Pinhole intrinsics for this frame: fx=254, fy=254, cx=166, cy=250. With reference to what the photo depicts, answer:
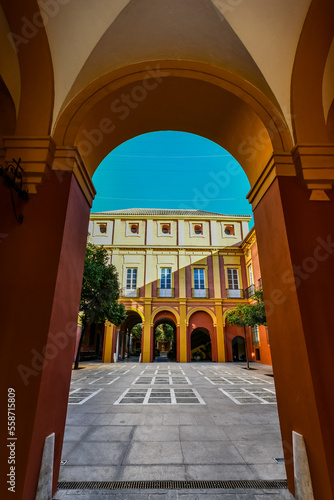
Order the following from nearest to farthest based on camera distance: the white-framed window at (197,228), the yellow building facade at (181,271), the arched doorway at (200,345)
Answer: the yellow building facade at (181,271) → the white-framed window at (197,228) → the arched doorway at (200,345)

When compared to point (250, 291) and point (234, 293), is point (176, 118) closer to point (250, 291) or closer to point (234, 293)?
point (250, 291)

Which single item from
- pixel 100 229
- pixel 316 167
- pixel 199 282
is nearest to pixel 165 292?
pixel 199 282

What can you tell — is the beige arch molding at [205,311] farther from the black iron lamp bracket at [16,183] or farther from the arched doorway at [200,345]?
the black iron lamp bracket at [16,183]

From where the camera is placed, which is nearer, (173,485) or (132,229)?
(173,485)

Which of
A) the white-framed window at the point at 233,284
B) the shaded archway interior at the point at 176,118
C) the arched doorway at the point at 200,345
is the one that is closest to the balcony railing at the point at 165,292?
the white-framed window at the point at 233,284

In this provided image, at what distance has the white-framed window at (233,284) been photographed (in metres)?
21.4

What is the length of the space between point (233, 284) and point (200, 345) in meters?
7.46

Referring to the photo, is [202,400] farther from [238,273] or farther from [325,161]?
[238,273]

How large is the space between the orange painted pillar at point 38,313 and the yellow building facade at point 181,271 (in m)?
17.9

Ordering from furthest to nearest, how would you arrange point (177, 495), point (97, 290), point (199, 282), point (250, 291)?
point (199, 282)
point (250, 291)
point (97, 290)
point (177, 495)

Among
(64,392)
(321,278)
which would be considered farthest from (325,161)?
(64,392)

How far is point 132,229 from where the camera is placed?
75.2ft

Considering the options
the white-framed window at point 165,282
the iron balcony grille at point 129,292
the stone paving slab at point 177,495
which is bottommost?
the stone paving slab at point 177,495

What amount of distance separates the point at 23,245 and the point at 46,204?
0.53 meters
